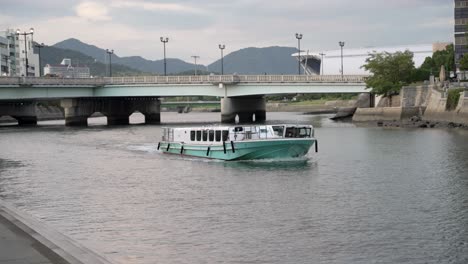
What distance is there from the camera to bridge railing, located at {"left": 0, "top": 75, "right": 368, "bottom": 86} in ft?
355

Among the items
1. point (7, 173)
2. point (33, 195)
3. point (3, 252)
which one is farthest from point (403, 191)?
point (7, 173)

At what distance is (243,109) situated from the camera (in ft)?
423

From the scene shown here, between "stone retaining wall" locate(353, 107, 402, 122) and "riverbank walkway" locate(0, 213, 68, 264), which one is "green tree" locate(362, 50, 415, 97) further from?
"riverbank walkway" locate(0, 213, 68, 264)

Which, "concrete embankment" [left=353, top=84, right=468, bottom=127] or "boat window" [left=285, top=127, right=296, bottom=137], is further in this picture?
"concrete embankment" [left=353, top=84, right=468, bottom=127]

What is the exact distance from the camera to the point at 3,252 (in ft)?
58.0

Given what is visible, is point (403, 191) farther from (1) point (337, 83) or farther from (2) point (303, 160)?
(1) point (337, 83)

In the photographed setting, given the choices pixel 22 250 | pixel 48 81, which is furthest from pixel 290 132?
pixel 48 81

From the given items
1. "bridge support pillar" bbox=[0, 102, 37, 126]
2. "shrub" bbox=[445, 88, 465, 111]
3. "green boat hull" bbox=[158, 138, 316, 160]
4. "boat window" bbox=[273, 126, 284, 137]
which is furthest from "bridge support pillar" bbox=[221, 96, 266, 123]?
"green boat hull" bbox=[158, 138, 316, 160]

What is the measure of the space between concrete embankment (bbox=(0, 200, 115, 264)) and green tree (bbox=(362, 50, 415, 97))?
302 feet

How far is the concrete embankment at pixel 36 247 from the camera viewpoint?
17188 mm

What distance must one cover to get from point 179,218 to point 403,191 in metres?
12.7

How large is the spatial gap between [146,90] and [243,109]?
2043 centimetres

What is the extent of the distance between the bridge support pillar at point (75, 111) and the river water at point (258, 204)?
62.0m

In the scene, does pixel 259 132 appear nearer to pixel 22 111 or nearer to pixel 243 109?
pixel 243 109
